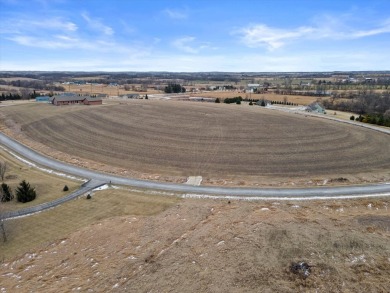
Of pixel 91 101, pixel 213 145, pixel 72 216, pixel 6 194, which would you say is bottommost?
pixel 72 216

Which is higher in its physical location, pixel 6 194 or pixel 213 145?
pixel 213 145

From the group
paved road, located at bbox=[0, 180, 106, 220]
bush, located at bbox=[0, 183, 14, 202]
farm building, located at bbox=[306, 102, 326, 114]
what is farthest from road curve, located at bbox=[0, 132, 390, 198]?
farm building, located at bbox=[306, 102, 326, 114]

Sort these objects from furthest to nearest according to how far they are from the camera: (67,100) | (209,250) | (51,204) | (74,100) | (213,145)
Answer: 1. (74,100)
2. (67,100)
3. (213,145)
4. (51,204)
5. (209,250)

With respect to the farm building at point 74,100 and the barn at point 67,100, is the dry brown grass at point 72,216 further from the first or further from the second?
the barn at point 67,100

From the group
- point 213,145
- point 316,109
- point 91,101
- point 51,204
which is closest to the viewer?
point 51,204

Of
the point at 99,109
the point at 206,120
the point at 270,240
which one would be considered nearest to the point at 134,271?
the point at 270,240

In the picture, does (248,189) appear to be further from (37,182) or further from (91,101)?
(91,101)

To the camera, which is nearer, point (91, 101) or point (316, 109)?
point (316, 109)

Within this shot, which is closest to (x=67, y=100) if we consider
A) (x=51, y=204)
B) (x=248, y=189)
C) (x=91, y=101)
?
(x=91, y=101)
